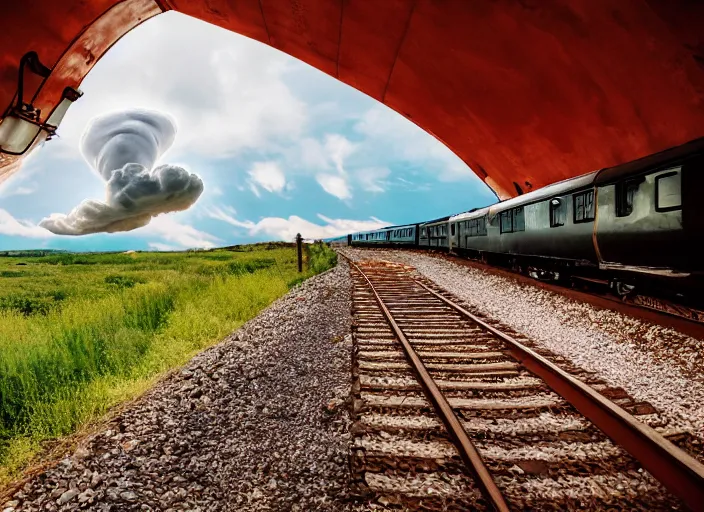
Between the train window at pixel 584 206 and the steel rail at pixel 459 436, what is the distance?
549 cm

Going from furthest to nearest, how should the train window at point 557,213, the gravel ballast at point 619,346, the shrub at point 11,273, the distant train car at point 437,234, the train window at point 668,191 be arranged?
1. the distant train car at point 437,234
2. the shrub at point 11,273
3. the train window at point 557,213
4. the train window at point 668,191
5. the gravel ballast at point 619,346

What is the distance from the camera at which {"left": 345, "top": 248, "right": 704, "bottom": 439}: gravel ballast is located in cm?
388

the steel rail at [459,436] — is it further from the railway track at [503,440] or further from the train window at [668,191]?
the train window at [668,191]

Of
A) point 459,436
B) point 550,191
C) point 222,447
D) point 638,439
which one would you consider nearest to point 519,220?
point 550,191

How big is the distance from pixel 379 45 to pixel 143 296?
9.00m

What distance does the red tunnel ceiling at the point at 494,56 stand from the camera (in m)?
5.61

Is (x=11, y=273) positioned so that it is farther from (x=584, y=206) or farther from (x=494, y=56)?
(x=584, y=206)

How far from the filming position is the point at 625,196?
672 centimetres

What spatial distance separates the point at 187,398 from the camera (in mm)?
3936

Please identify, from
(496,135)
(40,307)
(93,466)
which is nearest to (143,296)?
(40,307)

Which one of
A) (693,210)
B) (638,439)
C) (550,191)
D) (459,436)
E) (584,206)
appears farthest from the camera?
(550,191)

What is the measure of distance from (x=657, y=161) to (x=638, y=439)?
476 centimetres

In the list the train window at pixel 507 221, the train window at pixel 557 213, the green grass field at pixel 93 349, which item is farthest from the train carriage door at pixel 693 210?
the green grass field at pixel 93 349

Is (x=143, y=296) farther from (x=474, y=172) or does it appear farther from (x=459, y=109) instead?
(x=474, y=172)
